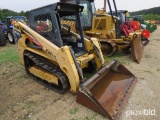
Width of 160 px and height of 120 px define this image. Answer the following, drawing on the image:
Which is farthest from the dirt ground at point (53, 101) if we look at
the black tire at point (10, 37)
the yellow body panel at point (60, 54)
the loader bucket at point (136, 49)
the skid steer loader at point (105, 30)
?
the black tire at point (10, 37)

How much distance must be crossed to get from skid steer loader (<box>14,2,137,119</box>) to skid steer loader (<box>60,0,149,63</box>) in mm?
2181

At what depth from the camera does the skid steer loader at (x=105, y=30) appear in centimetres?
672

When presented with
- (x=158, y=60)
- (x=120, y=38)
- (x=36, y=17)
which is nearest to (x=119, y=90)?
(x=36, y=17)

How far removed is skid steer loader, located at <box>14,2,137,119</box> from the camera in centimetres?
332

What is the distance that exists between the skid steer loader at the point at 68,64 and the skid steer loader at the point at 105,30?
2.18 metres

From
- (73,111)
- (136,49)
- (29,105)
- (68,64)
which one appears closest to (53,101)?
(29,105)

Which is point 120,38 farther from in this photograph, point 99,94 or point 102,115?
point 102,115

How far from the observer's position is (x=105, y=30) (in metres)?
7.18

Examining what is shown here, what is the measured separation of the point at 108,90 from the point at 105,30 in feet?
13.0

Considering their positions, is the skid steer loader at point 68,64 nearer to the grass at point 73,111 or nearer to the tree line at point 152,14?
the grass at point 73,111

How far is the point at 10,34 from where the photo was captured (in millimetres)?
11250

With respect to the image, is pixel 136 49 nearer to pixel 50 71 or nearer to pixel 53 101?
pixel 50 71

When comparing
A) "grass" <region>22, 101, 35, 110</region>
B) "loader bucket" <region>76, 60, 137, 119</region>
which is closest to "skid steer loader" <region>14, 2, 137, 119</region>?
"loader bucket" <region>76, 60, 137, 119</region>

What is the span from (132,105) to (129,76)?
43.0 inches
